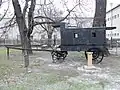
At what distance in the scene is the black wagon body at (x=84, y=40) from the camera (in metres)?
11.8

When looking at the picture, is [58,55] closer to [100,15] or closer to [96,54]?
[96,54]

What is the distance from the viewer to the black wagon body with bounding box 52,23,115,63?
11805 mm

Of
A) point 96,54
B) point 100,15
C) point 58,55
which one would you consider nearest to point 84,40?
point 96,54

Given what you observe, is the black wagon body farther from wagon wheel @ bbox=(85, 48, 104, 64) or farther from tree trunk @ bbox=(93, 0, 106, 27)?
tree trunk @ bbox=(93, 0, 106, 27)

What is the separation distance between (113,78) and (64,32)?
4544 mm

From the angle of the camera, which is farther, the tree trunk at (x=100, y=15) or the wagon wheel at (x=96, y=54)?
the tree trunk at (x=100, y=15)

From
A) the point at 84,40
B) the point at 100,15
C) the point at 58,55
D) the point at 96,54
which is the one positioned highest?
the point at 100,15

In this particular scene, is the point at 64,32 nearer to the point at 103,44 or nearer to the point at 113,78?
the point at 103,44

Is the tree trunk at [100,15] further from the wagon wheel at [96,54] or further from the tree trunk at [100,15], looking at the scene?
the wagon wheel at [96,54]

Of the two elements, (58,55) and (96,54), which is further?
(58,55)

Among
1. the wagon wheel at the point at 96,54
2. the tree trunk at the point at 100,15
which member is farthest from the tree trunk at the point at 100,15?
the wagon wheel at the point at 96,54

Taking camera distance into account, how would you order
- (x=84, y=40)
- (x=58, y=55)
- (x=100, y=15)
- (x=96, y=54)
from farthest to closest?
(x=100, y=15)
(x=58, y=55)
(x=96, y=54)
(x=84, y=40)

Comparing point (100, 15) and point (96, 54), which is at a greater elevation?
point (100, 15)

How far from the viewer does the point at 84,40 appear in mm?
11828
